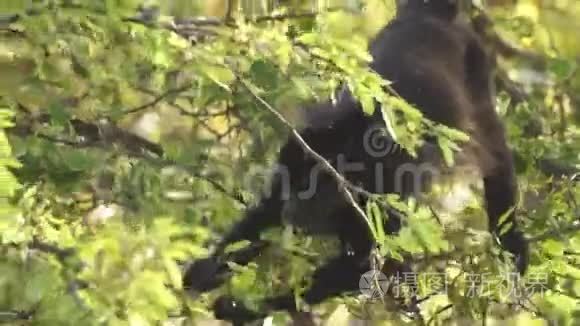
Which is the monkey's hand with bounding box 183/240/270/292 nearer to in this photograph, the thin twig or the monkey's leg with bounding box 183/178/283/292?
the monkey's leg with bounding box 183/178/283/292

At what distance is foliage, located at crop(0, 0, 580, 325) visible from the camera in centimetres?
39

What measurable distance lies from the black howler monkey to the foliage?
0.06 ft

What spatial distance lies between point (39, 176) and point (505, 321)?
0.45 meters

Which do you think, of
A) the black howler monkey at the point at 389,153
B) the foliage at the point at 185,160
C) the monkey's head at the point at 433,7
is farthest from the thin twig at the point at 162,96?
the monkey's head at the point at 433,7

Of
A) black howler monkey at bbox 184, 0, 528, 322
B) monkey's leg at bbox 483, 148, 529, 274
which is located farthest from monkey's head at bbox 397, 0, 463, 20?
monkey's leg at bbox 483, 148, 529, 274

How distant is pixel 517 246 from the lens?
27.6 inches

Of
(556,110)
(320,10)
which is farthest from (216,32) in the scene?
(556,110)

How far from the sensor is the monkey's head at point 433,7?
2.54 feet

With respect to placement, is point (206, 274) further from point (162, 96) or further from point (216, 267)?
point (162, 96)

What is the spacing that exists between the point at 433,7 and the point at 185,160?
1.09 feet

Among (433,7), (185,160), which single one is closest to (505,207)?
(433,7)

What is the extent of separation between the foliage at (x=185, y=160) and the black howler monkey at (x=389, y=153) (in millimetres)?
17

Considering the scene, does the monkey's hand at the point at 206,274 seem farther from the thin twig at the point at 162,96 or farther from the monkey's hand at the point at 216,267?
the thin twig at the point at 162,96

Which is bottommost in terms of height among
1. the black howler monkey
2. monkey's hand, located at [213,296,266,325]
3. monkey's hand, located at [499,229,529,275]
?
monkey's hand, located at [213,296,266,325]
